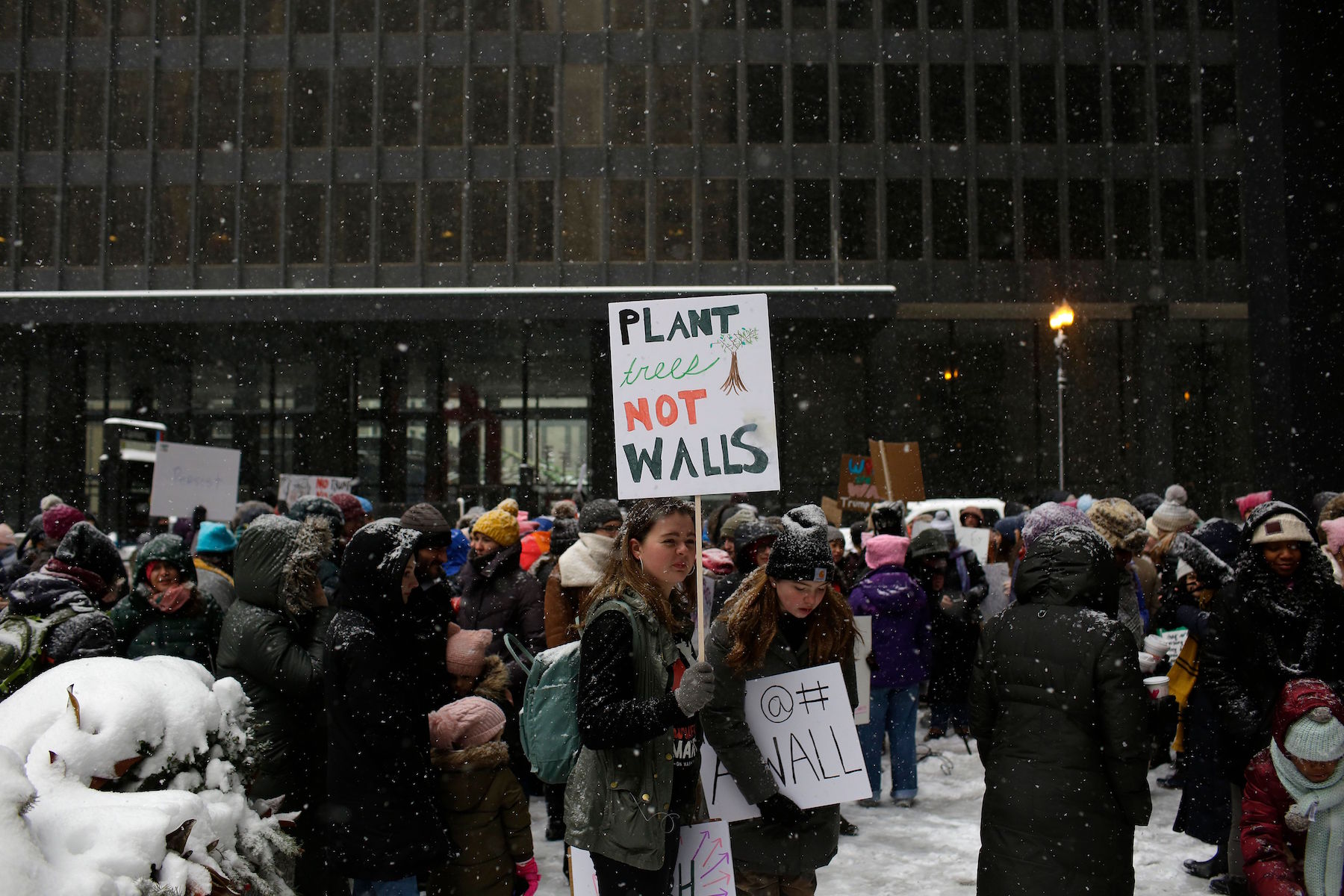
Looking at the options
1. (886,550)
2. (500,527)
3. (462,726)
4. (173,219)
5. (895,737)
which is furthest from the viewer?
(173,219)

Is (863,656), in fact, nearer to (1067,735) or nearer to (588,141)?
(1067,735)

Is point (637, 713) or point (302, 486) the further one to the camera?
point (302, 486)

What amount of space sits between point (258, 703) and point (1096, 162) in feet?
95.8

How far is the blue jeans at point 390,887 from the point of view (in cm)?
412

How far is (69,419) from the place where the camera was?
3019 cm

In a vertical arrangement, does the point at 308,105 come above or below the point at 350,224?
above

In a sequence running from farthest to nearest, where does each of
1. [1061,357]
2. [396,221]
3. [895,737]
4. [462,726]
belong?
[1061,357], [396,221], [895,737], [462,726]

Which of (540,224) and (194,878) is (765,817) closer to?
(194,878)

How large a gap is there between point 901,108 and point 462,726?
2766cm

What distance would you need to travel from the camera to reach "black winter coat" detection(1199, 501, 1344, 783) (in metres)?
5.13

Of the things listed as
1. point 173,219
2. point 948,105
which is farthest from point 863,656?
point 173,219

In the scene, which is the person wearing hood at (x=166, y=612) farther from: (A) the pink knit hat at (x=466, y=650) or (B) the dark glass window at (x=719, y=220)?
(B) the dark glass window at (x=719, y=220)

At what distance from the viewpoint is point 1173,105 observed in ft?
96.0

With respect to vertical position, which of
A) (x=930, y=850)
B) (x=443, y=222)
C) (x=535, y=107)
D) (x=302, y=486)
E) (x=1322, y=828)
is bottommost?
(x=930, y=850)
